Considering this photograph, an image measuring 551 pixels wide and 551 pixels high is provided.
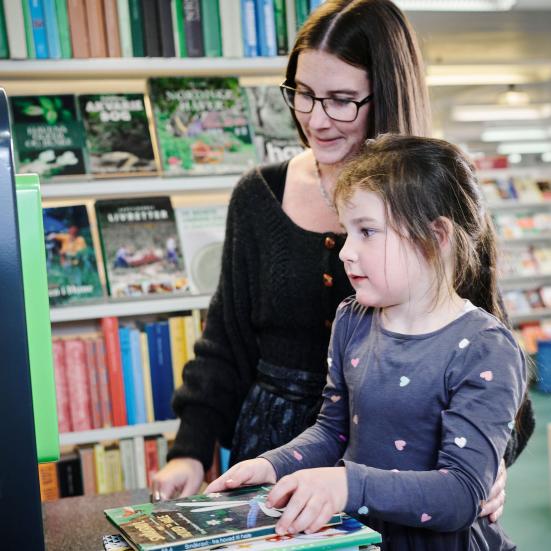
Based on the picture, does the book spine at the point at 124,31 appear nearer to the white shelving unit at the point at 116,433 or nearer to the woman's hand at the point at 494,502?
the white shelving unit at the point at 116,433

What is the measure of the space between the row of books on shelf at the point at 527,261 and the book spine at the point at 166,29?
5.04m

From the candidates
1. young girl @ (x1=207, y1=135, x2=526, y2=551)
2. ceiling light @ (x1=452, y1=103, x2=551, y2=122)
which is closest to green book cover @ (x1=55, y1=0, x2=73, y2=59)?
young girl @ (x1=207, y1=135, x2=526, y2=551)

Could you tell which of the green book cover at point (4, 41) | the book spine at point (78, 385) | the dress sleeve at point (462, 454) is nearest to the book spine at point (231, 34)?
the green book cover at point (4, 41)

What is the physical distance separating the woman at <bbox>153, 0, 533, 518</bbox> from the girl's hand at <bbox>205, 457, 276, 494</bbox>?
1.39ft

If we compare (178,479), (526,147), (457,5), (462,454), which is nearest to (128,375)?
(178,479)

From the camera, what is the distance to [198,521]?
2.27 feet

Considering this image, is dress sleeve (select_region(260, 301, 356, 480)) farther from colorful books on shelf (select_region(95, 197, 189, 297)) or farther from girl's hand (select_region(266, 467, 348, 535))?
colorful books on shelf (select_region(95, 197, 189, 297))

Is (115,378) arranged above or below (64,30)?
below

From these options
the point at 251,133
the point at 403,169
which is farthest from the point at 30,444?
the point at 251,133

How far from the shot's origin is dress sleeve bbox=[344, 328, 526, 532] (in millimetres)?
799

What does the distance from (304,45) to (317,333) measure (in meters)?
0.50

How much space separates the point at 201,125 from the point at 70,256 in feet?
1.77

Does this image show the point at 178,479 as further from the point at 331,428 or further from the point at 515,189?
the point at 515,189

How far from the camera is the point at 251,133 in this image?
230 cm
